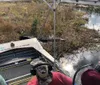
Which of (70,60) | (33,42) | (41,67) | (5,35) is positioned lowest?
(70,60)

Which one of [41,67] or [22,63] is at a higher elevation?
[41,67]

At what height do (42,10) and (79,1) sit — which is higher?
(79,1)

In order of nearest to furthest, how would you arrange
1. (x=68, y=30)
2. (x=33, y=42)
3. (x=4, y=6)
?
1. (x=33, y=42)
2. (x=68, y=30)
3. (x=4, y=6)

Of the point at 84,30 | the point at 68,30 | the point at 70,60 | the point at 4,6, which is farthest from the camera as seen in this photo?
the point at 4,6

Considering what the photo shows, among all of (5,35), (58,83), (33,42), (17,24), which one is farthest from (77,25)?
(58,83)

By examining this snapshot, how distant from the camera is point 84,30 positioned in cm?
936

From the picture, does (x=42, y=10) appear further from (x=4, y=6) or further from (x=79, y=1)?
(x=79, y=1)

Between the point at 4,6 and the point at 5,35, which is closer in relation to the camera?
the point at 5,35

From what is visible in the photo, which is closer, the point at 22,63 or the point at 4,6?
the point at 22,63

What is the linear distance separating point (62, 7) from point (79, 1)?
202 inches

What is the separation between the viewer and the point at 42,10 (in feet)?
31.1

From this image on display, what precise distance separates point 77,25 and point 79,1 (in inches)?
192

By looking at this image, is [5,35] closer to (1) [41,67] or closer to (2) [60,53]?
(2) [60,53]

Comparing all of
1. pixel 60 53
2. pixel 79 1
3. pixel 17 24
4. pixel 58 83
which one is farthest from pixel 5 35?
pixel 58 83
